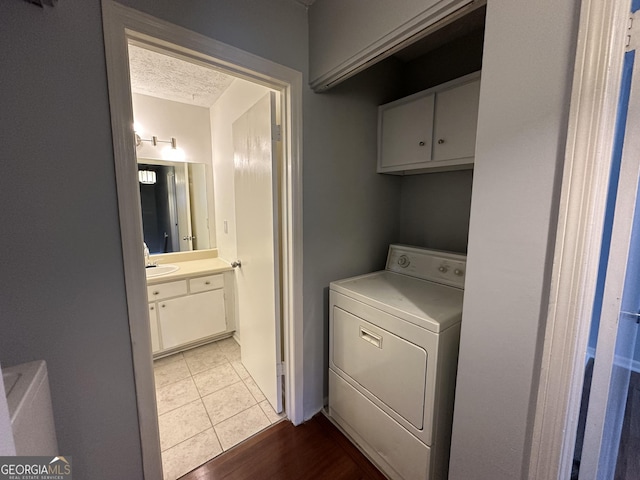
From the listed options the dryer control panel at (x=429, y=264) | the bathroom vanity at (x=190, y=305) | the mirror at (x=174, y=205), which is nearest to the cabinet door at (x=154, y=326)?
the bathroom vanity at (x=190, y=305)

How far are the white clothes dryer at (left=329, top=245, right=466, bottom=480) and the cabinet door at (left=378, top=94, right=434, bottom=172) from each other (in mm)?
603

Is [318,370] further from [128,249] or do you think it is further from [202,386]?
[128,249]

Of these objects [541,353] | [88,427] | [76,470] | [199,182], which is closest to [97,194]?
[88,427]

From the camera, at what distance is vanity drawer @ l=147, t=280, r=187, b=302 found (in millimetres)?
2170

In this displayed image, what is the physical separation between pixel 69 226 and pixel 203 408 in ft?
5.04

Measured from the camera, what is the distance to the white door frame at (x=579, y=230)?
0.58 meters

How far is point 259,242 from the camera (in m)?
1.73

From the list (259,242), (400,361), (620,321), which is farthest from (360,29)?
(400,361)

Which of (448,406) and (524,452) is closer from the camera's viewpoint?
(524,452)

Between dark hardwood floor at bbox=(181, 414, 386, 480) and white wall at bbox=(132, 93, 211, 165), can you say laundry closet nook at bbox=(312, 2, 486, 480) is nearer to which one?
dark hardwood floor at bbox=(181, 414, 386, 480)

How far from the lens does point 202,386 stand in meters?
2.03

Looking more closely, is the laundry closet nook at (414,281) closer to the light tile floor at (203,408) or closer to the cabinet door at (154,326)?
the light tile floor at (203,408)

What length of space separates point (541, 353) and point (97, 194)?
1567 millimetres

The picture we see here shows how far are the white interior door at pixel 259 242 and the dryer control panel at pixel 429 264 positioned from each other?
86 cm
